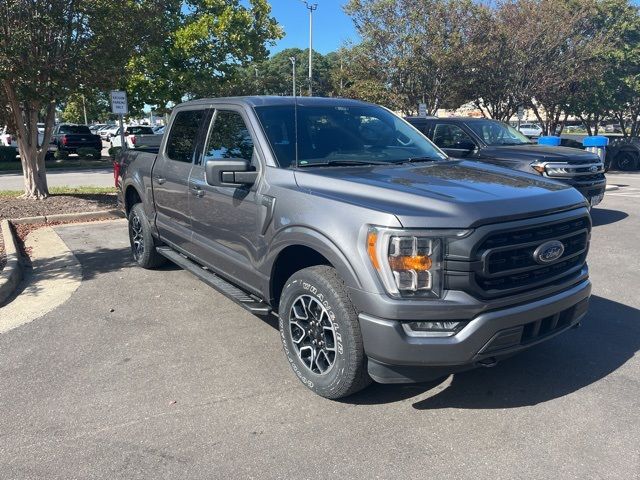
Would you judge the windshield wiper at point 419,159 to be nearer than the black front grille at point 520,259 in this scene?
No

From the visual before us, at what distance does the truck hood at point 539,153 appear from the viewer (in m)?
8.72

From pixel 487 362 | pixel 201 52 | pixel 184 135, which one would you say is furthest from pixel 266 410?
pixel 201 52

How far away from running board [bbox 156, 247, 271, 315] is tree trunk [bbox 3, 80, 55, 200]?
22.1 ft

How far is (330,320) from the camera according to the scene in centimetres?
319

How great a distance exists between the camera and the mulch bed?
953 centimetres

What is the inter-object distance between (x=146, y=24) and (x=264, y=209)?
7.65m

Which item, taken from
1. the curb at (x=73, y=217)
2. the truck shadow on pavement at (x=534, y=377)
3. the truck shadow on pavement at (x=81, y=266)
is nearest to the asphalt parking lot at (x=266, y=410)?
the truck shadow on pavement at (x=534, y=377)

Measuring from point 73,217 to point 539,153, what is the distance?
26.9 ft

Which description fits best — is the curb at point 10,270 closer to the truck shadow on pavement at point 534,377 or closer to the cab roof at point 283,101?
the cab roof at point 283,101

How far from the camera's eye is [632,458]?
9.12ft

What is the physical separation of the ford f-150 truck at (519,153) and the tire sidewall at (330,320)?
5.00 metres

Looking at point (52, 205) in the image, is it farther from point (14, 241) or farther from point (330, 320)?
point (330, 320)

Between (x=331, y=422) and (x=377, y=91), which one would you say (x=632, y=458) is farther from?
(x=377, y=91)

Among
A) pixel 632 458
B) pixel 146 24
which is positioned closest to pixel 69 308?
pixel 632 458
